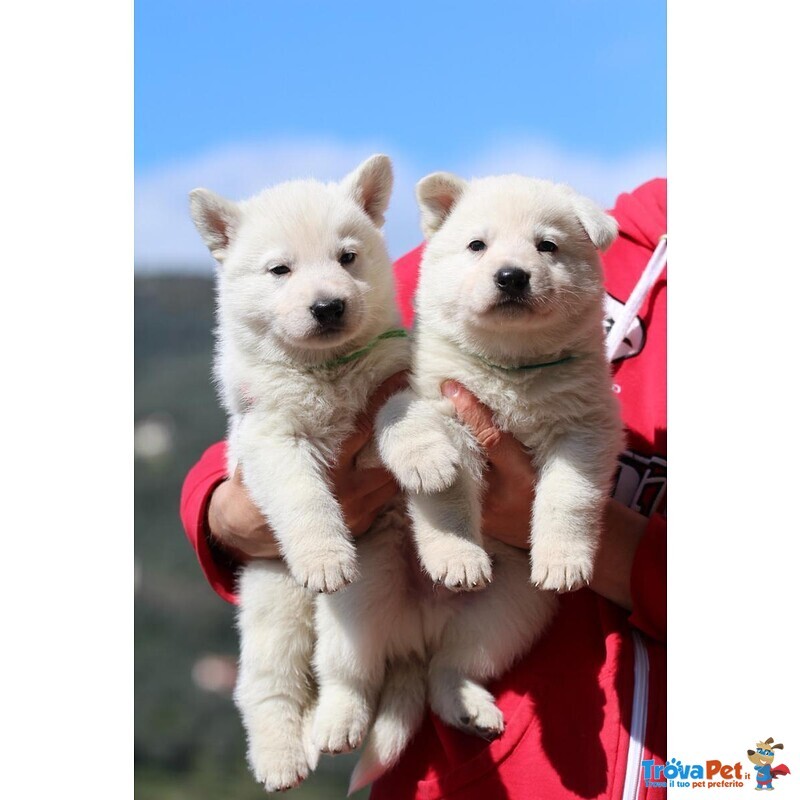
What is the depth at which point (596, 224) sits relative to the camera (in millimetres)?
2500

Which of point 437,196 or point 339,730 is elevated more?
point 437,196

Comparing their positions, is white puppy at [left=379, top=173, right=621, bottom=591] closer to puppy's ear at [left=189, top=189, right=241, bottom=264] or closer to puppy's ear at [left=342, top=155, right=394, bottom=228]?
puppy's ear at [left=342, top=155, right=394, bottom=228]

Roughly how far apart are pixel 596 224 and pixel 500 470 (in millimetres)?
806

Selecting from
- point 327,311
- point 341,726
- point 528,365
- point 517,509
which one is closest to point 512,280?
point 528,365

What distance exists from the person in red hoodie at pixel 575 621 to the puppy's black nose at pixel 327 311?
0.30 meters

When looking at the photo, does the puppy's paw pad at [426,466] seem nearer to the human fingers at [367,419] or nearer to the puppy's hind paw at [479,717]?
the human fingers at [367,419]

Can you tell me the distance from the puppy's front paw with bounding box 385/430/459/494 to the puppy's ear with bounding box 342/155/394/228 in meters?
0.97

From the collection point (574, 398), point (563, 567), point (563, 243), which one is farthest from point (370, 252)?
point (563, 567)

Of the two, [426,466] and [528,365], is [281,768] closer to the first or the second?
[426,466]

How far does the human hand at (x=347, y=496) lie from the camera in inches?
101
